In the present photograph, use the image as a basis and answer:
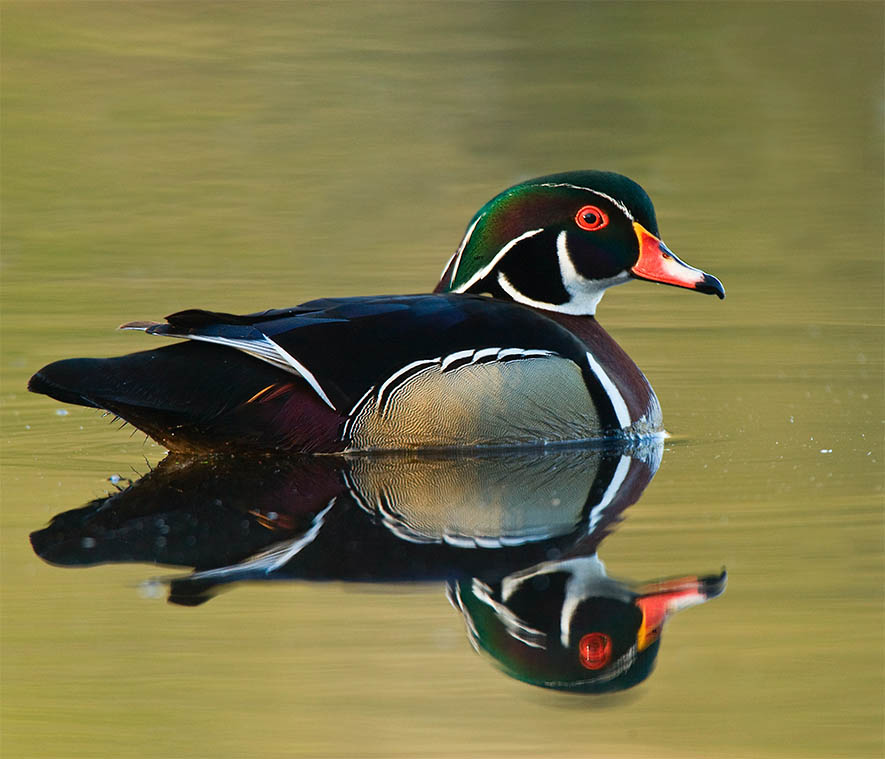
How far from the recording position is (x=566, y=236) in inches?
330

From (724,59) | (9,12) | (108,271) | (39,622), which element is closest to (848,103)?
(724,59)

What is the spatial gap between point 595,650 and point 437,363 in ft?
8.62

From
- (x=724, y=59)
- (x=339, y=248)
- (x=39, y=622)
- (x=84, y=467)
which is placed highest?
(x=39, y=622)

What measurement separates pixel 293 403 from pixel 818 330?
415cm

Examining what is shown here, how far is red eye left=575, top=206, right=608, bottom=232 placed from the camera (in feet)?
27.5

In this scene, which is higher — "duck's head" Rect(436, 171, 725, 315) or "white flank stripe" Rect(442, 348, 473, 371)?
"duck's head" Rect(436, 171, 725, 315)

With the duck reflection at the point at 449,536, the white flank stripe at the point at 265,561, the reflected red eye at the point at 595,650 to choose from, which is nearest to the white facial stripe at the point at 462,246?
the duck reflection at the point at 449,536

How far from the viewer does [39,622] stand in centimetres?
553

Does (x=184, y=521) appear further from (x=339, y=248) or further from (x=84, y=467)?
(x=339, y=248)

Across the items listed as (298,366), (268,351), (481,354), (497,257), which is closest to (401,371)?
(481,354)

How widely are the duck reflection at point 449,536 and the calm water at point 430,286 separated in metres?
0.09

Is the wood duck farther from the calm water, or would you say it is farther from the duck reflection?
the calm water

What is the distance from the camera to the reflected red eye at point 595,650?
205 inches

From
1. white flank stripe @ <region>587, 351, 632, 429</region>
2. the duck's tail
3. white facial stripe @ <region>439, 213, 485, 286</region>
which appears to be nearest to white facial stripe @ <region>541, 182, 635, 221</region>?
white facial stripe @ <region>439, 213, 485, 286</region>
